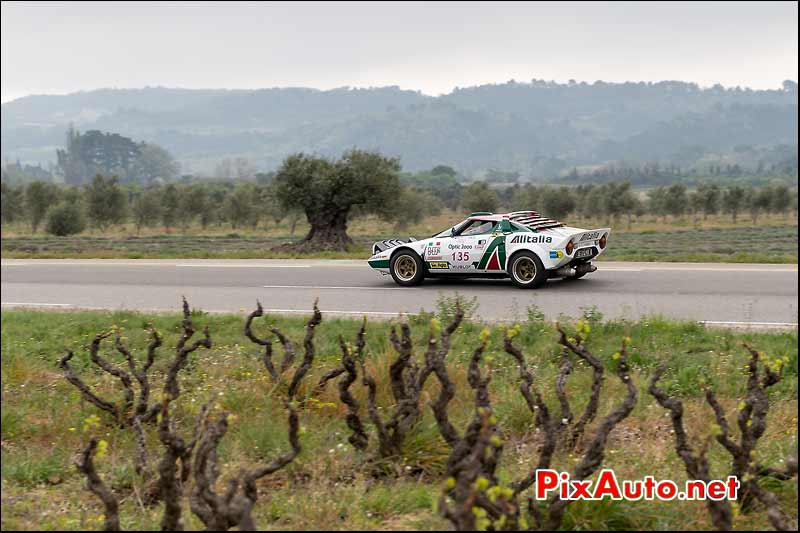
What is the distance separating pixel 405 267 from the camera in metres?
14.9

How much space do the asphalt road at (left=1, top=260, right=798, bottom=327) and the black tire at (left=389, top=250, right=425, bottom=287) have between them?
1.10 feet

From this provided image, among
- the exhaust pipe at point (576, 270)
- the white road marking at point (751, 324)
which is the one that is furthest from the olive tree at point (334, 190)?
the white road marking at point (751, 324)

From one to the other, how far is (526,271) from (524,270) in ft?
0.12

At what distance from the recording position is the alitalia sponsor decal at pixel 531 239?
13.8 metres

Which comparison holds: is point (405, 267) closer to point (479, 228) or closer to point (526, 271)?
point (479, 228)

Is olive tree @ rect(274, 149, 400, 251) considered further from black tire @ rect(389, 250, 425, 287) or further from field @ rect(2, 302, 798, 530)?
field @ rect(2, 302, 798, 530)

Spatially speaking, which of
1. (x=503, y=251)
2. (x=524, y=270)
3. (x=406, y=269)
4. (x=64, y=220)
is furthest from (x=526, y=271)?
(x=64, y=220)

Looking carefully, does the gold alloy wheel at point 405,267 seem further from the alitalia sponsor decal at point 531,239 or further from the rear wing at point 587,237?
the rear wing at point 587,237

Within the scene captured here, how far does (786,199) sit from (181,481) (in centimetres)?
6983

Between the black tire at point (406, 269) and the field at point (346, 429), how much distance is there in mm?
4654

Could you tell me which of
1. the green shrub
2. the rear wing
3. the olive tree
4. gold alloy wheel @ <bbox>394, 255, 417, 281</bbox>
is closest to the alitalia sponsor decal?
the rear wing

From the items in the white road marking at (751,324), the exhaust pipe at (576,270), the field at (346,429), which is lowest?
the field at (346,429)

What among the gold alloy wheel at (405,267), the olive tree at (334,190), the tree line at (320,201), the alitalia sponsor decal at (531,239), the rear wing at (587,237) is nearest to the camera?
the alitalia sponsor decal at (531,239)

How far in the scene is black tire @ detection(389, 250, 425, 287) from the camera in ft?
48.3
